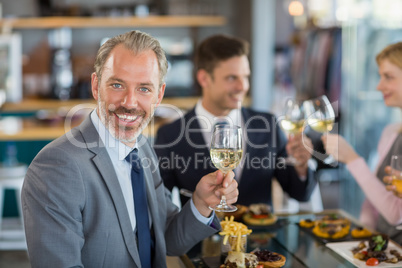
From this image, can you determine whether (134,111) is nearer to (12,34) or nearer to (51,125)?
(51,125)

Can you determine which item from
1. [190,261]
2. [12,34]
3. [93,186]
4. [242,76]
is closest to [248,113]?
[242,76]

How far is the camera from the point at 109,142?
163cm

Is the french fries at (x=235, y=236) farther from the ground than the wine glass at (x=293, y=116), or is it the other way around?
the wine glass at (x=293, y=116)

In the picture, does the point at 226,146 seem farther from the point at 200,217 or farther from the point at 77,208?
the point at 77,208

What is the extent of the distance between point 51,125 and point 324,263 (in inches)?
134

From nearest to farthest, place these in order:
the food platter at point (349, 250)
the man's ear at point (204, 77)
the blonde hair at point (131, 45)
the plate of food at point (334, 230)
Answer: the blonde hair at point (131, 45) → the food platter at point (349, 250) → the plate of food at point (334, 230) → the man's ear at point (204, 77)

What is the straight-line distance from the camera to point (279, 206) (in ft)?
15.5

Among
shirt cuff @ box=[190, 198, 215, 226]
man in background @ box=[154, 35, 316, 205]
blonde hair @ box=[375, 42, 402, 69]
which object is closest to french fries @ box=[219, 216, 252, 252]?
shirt cuff @ box=[190, 198, 215, 226]

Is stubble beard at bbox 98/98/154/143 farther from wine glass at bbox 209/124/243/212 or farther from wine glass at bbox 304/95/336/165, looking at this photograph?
wine glass at bbox 304/95/336/165

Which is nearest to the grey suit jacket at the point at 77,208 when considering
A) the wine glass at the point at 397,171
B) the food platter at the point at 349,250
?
the food platter at the point at 349,250

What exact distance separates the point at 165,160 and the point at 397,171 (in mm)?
1143

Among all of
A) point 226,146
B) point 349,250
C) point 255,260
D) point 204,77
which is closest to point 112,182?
point 226,146

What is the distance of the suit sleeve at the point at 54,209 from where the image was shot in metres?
1.41

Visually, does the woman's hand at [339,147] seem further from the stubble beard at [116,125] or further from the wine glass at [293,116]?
the stubble beard at [116,125]
